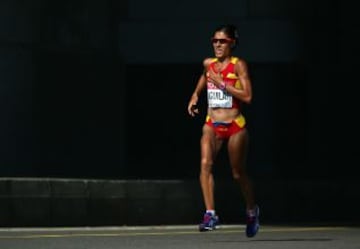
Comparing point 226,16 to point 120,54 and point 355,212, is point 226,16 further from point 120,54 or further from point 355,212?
point 355,212

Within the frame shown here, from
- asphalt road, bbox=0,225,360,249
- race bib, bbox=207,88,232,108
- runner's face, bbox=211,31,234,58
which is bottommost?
asphalt road, bbox=0,225,360,249

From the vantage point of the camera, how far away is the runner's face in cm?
1177

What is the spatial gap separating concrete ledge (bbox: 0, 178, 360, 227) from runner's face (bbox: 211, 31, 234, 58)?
318cm

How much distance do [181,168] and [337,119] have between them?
2.18 m

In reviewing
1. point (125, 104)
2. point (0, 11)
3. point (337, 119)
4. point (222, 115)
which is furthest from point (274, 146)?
point (222, 115)

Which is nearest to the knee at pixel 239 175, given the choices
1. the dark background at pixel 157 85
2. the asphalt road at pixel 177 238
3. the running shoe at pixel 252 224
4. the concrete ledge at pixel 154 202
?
the running shoe at pixel 252 224

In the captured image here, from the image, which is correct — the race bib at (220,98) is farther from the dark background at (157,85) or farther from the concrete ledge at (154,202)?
the dark background at (157,85)

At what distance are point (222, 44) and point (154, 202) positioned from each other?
3.30 meters

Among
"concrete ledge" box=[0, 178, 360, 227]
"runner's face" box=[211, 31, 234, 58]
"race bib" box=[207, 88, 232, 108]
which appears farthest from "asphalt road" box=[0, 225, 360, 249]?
"runner's face" box=[211, 31, 234, 58]

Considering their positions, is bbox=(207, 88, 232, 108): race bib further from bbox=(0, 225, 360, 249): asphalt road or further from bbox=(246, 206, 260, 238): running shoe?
bbox=(0, 225, 360, 249): asphalt road

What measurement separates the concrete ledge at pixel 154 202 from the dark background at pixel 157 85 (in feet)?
6.99

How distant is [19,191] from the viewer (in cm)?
1428

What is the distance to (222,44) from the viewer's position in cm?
1179

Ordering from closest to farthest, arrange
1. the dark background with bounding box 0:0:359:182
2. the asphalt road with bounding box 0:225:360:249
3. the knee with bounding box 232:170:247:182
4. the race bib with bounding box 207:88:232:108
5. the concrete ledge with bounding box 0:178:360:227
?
1. the asphalt road with bounding box 0:225:360:249
2. the race bib with bounding box 207:88:232:108
3. the knee with bounding box 232:170:247:182
4. the concrete ledge with bounding box 0:178:360:227
5. the dark background with bounding box 0:0:359:182
